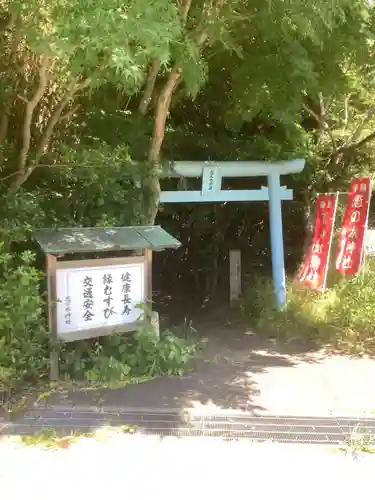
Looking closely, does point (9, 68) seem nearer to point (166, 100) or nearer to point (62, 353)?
point (166, 100)

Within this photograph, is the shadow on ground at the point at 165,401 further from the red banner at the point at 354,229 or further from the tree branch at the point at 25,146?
the tree branch at the point at 25,146

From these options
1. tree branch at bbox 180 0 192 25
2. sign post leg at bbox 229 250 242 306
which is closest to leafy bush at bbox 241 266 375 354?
sign post leg at bbox 229 250 242 306

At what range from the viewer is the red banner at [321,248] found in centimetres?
777

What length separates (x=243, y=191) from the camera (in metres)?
7.75

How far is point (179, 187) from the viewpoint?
301 inches

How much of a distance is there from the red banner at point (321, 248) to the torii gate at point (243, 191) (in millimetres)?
469

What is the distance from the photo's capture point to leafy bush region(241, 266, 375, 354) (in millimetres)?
6625

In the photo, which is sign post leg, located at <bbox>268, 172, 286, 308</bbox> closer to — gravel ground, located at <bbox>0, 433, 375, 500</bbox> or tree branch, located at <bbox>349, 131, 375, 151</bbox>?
tree branch, located at <bbox>349, 131, 375, 151</bbox>

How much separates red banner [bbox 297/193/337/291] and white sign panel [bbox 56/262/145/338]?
3.22 metres

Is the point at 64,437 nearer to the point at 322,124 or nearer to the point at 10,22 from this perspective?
the point at 10,22

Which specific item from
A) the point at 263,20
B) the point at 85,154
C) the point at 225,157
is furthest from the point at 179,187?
the point at 263,20

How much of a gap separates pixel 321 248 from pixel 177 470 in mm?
5210

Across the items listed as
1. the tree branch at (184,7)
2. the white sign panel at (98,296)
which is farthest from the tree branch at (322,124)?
the white sign panel at (98,296)

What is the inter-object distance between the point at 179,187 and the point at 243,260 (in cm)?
344
